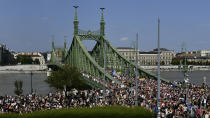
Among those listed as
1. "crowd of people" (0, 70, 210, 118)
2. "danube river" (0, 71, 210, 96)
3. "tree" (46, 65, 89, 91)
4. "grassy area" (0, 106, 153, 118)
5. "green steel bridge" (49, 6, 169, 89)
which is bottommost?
"danube river" (0, 71, 210, 96)

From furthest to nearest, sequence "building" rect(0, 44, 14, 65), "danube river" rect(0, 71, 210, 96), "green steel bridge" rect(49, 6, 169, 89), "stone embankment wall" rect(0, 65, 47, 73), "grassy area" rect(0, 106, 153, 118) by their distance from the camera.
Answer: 1. "building" rect(0, 44, 14, 65)
2. "stone embankment wall" rect(0, 65, 47, 73)
3. "danube river" rect(0, 71, 210, 96)
4. "green steel bridge" rect(49, 6, 169, 89)
5. "grassy area" rect(0, 106, 153, 118)

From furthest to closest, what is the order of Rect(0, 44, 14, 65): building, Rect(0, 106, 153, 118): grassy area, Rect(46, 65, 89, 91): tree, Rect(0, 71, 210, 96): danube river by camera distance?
Rect(0, 44, 14, 65): building → Rect(0, 71, 210, 96): danube river → Rect(46, 65, 89, 91): tree → Rect(0, 106, 153, 118): grassy area

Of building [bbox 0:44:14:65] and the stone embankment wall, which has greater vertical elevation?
building [bbox 0:44:14:65]

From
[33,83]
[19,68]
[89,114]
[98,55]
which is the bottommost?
[33,83]

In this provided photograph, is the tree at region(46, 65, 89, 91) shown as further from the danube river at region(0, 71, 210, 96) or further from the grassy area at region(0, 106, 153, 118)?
the grassy area at region(0, 106, 153, 118)

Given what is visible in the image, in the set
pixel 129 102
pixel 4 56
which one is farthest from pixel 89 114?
pixel 4 56

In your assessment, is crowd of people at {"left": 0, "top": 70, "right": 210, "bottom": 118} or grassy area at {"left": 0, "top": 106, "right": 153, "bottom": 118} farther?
crowd of people at {"left": 0, "top": 70, "right": 210, "bottom": 118}

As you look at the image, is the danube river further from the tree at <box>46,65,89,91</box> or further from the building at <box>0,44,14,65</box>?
the building at <box>0,44,14,65</box>

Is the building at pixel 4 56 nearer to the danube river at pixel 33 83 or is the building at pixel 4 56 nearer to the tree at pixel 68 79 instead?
the danube river at pixel 33 83

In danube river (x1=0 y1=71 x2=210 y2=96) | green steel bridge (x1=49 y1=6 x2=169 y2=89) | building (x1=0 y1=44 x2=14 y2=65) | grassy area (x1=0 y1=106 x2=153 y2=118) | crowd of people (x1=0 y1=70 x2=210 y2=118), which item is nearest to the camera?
grassy area (x1=0 y1=106 x2=153 y2=118)

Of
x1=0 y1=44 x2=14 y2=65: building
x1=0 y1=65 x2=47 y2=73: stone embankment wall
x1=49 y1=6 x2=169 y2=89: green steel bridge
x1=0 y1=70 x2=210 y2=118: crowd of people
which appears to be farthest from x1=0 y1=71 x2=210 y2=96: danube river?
x1=0 y1=44 x2=14 y2=65: building

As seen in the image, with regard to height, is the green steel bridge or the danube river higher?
the green steel bridge

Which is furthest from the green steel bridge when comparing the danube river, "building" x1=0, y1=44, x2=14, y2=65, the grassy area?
"building" x1=0, y1=44, x2=14, y2=65

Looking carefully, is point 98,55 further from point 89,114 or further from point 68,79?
point 89,114
